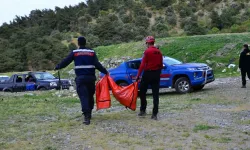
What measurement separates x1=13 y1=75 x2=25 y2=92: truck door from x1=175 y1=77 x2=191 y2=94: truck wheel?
1012 centimetres

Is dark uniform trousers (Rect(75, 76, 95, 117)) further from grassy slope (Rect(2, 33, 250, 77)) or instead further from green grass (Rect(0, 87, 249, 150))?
grassy slope (Rect(2, 33, 250, 77))

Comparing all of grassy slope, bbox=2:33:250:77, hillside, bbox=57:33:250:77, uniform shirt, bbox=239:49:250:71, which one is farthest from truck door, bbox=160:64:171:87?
hillside, bbox=57:33:250:77

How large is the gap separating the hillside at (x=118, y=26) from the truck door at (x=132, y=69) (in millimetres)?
34556

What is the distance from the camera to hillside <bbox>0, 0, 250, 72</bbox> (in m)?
59.7

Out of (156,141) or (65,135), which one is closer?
(156,141)

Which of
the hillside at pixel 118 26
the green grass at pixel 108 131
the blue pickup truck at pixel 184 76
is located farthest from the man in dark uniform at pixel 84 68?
the hillside at pixel 118 26

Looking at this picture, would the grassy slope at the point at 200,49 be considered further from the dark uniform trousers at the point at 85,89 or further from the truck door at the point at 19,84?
the dark uniform trousers at the point at 85,89

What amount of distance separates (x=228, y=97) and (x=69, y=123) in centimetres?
673

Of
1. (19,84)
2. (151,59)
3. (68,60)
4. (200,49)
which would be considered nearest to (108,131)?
(68,60)

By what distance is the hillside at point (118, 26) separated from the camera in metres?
59.7

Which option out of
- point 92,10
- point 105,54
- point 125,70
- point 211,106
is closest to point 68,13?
point 92,10

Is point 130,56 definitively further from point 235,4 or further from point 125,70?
point 235,4

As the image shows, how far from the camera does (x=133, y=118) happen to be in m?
9.44

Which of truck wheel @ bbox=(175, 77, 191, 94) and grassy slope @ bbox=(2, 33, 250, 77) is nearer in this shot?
truck wheel @ bbox=(175, 77, 191, 94)
